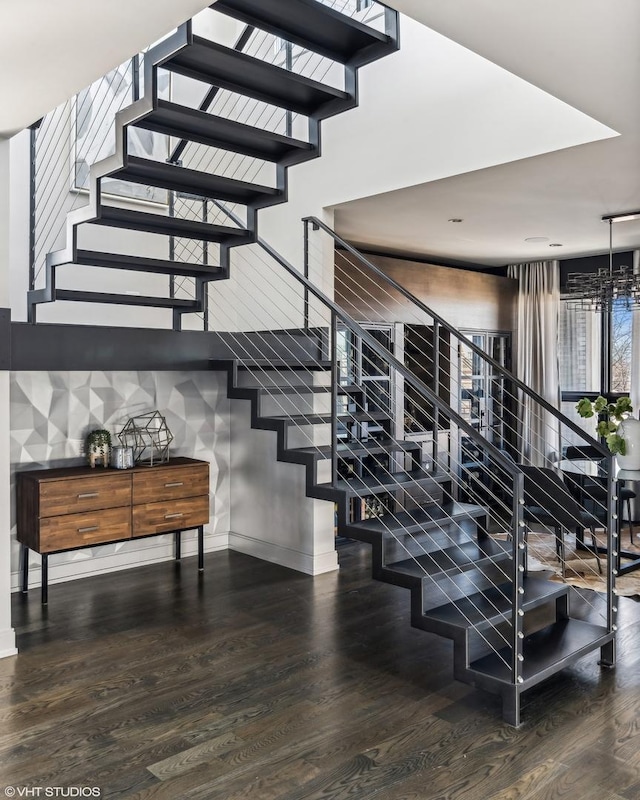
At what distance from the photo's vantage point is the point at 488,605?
3.18m

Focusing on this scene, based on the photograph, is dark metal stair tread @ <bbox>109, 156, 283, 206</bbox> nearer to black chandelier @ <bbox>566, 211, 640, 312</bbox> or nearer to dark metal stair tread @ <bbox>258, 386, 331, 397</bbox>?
dark metal stair tread @ <bbox>258, 386, 331, 397</bbox>

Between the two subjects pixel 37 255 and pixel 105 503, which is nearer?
pixel 105 503

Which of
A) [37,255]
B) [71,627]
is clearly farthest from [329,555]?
[37,255]

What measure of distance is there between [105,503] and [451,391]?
3630 mm

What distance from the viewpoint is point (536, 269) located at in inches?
285

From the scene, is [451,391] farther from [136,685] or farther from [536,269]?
[136,685]

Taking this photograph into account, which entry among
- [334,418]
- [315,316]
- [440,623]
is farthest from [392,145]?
[440,623]

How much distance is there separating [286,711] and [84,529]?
199cm

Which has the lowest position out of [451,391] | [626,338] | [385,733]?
[385,733]

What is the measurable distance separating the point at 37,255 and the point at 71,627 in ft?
8.09

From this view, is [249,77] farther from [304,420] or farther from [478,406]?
[478,406]

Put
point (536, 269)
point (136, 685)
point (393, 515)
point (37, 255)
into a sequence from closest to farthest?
point (136, 685) < point (393, 515) < point (37, 255) < point (536, 269)

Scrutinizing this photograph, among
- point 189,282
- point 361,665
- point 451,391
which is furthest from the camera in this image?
point 451,391

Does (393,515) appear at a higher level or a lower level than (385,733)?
higher
